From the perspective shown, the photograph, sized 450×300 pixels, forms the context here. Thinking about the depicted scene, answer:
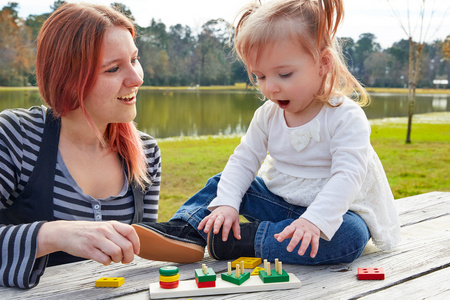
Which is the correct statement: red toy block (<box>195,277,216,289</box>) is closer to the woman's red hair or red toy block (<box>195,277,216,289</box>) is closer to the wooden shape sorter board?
the wooden shape sorter board

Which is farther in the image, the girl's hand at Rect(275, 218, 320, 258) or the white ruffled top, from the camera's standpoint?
the white ruffled top

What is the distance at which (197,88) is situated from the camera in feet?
88.8

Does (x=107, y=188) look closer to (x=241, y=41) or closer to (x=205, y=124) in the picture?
(x=241, y=41)

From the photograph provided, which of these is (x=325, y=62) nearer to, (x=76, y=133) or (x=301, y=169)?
(x=301, y=169)

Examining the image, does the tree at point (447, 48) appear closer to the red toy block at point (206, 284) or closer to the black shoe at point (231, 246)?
the black shoe at point (231, 246)

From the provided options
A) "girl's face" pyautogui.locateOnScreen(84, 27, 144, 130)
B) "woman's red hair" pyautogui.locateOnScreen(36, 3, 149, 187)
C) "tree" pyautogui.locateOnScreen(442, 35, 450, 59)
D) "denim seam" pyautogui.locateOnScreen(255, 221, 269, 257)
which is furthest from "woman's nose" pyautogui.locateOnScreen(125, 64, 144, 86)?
"tree" pyautogui.locateOnScreen(442, 35, 450, 59)

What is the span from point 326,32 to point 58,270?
50.7 inches

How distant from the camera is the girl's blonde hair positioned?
1.77 metres

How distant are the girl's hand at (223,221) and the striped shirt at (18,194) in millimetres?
404

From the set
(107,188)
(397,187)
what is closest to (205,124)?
(397,187)

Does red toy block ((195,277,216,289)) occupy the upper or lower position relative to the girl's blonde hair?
lower

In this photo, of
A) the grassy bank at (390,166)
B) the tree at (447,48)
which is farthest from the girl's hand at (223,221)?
the tree at (447,48)

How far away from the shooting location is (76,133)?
192 centimetres

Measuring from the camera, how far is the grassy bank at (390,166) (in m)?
6.21
